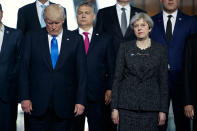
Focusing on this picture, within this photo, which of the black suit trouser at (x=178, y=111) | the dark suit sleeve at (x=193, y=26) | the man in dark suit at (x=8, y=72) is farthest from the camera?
the dark suit sleeve at (x=193, y=26)

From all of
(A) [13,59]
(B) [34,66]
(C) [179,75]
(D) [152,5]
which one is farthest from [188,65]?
(D) [152,5]

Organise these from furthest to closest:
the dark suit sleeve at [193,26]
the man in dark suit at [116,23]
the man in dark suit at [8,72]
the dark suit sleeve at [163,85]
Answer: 1. the man in dark suit at [116,23]
2. the dark suit sleeve at [193,26]
3. the man in dark suit at [8,72]
4. the dark suit sleeve at [163,85]

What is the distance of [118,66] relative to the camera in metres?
3.40

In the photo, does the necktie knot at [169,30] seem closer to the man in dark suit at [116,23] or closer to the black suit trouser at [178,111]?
the man in dark suit at [116,23]

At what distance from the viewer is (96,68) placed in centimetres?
403

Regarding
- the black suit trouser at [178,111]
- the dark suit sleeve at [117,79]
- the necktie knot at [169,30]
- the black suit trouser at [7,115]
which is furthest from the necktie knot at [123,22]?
the black suit trouser at [7,115]

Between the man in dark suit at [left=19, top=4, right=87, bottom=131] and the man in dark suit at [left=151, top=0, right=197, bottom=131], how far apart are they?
917 millimetres

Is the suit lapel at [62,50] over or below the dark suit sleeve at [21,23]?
below

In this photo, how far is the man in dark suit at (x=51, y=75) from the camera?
3.47 m

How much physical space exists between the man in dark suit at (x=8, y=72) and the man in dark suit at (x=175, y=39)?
1323 millimetres

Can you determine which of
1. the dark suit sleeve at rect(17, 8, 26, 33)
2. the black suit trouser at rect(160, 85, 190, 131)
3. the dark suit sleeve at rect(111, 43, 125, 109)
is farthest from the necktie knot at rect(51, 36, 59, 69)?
the black suit trouser at rect(160, 85, 190, 131)

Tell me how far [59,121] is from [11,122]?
593 millimetres

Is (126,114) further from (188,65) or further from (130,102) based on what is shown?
(188,65)

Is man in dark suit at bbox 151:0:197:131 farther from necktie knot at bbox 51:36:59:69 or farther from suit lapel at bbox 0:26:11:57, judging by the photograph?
suit lapel at bbox 0:26:11:57
